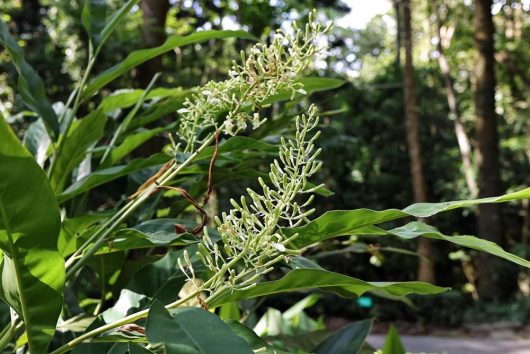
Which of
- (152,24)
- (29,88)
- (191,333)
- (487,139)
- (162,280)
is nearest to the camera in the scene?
(191,333)

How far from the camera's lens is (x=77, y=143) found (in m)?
1.09

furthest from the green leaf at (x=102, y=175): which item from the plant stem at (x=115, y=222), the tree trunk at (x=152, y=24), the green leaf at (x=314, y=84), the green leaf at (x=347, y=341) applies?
the tree trunk at (x=152, y=24)

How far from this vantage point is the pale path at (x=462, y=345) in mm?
6582

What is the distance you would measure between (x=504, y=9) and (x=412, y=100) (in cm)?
464

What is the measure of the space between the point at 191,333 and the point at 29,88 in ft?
2.29

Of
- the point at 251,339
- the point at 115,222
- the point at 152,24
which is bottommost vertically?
the point at 251,339

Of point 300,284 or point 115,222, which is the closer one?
point 300,284

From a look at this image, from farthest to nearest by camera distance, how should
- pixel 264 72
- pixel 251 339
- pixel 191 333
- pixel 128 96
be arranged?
pixel 128 96, pixel 264 72, pixel 251 339, pixel 191 333

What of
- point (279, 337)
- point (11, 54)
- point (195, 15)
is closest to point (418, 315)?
point (195, 15)

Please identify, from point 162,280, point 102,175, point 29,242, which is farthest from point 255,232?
point 102,175

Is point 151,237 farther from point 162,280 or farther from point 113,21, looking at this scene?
point 113,21

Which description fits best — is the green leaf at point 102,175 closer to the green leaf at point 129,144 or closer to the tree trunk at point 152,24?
the green leaf at point 129,144

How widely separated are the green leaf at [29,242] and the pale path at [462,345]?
608 centimetres

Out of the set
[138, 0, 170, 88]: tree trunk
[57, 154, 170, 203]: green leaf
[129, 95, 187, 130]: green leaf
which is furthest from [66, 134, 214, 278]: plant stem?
[138, 0, 170, 88]: tree trunk
